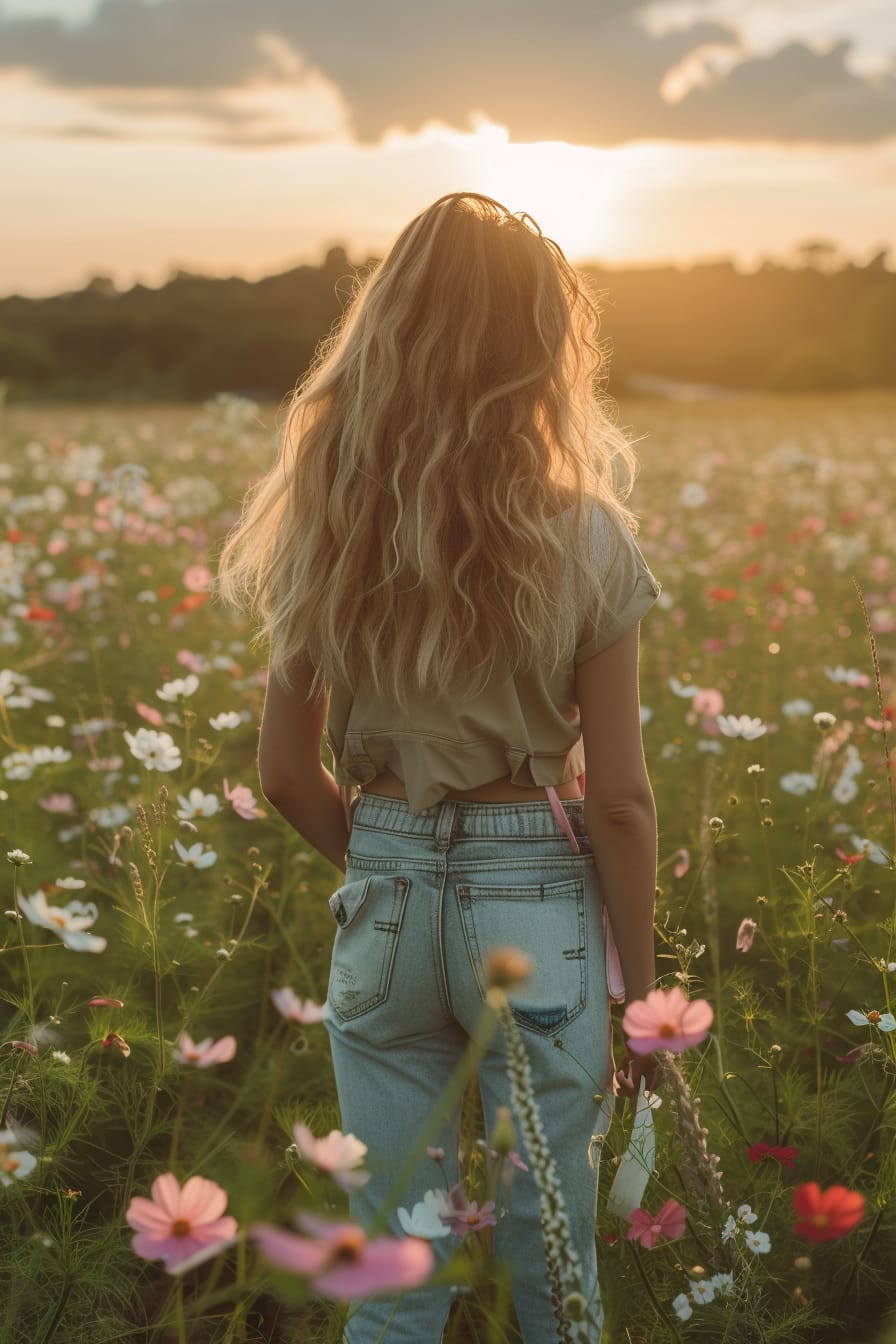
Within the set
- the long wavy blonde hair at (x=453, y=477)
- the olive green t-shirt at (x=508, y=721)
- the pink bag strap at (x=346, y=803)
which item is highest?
the long wavy blonde hair at (x=453, y=477)

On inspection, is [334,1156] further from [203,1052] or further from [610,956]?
[610,956]

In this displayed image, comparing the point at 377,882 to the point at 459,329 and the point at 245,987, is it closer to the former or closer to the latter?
the point at 459,329

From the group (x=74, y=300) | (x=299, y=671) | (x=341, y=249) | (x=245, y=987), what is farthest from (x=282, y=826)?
(x=74, y=300)

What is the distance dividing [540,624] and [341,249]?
30180 millimetres

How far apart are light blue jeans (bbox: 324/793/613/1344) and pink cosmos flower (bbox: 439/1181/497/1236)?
0.80 feet

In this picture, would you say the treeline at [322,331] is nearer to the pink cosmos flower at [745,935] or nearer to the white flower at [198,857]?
the white flower at [198,857]

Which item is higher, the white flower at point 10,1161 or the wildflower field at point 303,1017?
the white flower at point 10,1161

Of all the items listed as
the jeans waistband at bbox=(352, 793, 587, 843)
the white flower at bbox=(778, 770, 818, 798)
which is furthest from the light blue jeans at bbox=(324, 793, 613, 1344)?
the white flower at bbox=(778, 770, 818, 798)

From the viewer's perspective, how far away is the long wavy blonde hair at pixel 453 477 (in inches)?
64.8

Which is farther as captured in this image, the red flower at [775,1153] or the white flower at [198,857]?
the white flower at [198,857]

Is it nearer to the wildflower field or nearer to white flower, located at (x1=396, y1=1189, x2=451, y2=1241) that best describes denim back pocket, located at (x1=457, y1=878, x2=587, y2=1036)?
the wildflower field

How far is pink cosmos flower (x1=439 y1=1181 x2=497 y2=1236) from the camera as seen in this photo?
1302mm

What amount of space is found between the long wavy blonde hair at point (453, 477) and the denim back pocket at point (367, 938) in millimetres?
251

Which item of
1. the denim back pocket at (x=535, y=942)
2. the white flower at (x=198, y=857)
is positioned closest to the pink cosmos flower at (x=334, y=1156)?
the denim back pocket at (x=535, y=942)
